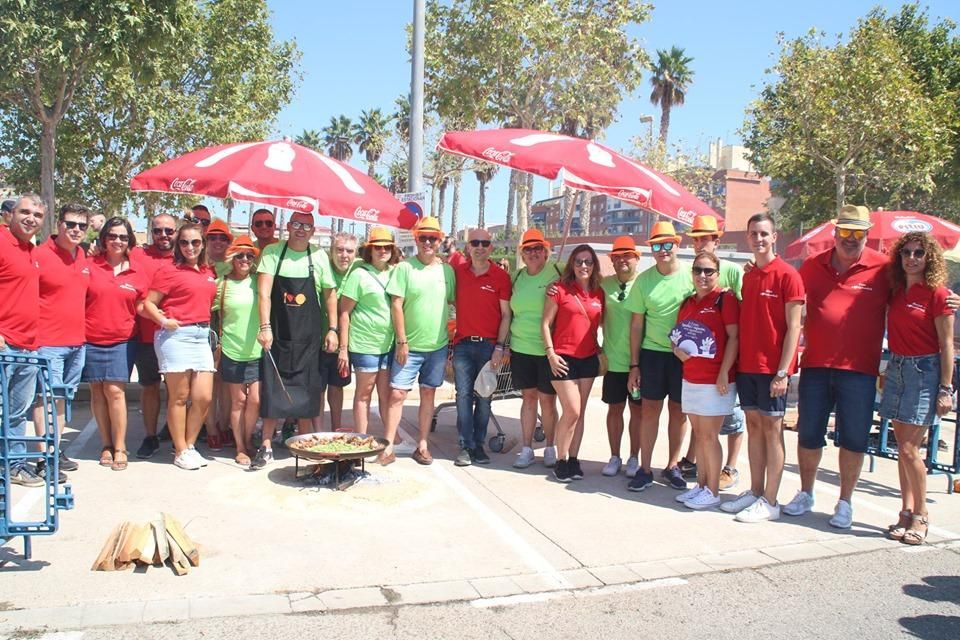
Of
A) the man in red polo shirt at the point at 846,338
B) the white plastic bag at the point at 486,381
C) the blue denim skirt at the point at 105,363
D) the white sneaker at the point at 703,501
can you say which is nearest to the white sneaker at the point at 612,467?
the white sneaker at the point at 703,501

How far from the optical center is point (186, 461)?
6105mm

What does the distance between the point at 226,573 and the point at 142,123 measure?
16281mm

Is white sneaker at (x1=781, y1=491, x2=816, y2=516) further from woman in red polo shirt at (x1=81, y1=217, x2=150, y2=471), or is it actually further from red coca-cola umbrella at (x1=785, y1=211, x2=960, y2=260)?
red coca-cola umbrella at (x1=785, y1=211, x2=960, y2=260)

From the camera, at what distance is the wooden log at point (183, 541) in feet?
13.9

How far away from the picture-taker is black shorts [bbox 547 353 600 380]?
612cm

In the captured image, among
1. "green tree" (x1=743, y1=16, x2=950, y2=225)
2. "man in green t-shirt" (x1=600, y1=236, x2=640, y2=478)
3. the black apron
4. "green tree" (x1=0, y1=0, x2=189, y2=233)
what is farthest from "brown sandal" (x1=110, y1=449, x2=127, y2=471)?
"green tree" (x1=743, y1=16, x2=950, y2=225)

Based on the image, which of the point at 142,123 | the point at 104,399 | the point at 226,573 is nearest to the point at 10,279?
the point at 104,399

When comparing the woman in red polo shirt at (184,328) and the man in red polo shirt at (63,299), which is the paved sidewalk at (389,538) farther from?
the man in red polo shirt at (63,299)

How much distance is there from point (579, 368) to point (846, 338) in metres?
1.95

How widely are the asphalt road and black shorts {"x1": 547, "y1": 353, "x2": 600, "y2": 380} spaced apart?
205cm

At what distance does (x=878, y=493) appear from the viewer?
6.41 m

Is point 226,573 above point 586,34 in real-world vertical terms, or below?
below

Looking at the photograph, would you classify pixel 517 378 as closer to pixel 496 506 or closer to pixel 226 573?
pixel 496 506

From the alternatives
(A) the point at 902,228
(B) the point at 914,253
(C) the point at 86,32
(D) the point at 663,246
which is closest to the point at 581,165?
(D) the point at 663,246
